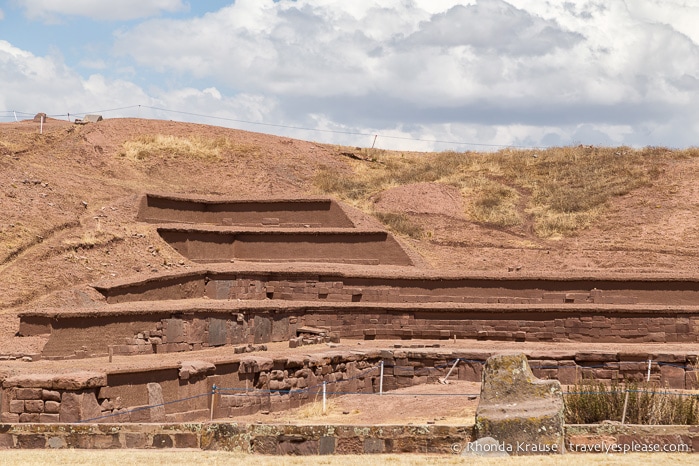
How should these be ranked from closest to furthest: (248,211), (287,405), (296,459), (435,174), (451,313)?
(296,459)
(287,405)
(451,313)
(248,211)
(435,174)

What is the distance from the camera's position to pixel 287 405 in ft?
64.0

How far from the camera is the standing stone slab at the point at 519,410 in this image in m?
10.5

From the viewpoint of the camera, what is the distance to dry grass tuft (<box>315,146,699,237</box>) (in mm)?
38844

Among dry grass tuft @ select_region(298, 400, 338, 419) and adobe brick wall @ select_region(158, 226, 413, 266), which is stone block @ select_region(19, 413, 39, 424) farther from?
adobe brick wall @ select_region(158, 226, 413, 266)

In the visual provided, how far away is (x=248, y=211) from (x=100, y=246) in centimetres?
689

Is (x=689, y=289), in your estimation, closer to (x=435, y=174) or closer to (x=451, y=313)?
(x=451, y=313)

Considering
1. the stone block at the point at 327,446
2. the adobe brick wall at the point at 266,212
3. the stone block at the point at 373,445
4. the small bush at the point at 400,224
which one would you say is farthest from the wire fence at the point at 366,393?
the small bush at the point at 400,224

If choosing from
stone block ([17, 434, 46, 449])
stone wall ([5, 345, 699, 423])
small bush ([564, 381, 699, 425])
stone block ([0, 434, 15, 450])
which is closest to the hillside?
stone wall ([5, 345, 699, 423])

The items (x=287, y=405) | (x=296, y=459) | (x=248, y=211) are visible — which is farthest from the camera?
(x=248, y=211)

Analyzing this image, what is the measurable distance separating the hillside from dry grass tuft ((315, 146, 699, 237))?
9 cm

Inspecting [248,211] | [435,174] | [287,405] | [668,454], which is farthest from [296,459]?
[435,174]

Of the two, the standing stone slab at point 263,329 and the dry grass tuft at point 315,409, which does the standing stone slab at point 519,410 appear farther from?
the standing stone slab at point 263,329

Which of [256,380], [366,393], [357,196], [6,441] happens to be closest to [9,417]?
[6,441]

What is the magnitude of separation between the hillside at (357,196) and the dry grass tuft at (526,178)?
0.30 feet
